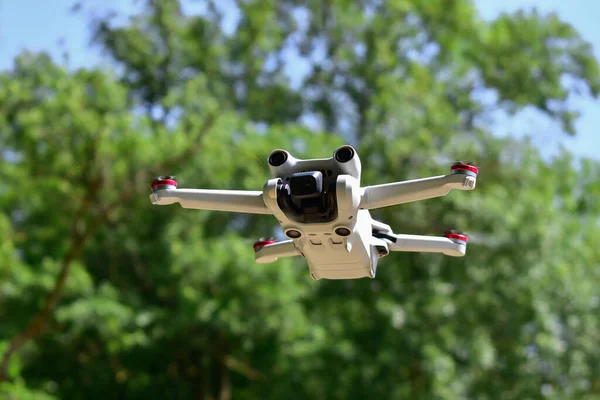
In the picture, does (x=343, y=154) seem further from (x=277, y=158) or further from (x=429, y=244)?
(x=429, y=244)

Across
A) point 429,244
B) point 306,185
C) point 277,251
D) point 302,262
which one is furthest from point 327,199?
point 302,262

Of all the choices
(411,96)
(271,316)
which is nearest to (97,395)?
(271,316)

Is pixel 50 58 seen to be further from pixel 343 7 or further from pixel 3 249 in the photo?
pixel 343 7

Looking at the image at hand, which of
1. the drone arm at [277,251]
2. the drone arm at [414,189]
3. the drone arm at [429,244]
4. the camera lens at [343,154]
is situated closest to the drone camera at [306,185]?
the camera lens at [343,154]

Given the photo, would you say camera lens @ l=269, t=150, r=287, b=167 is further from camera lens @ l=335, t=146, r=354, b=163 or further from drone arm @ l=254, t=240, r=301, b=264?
drone arm @ l=254, t=240, r=301, b=264

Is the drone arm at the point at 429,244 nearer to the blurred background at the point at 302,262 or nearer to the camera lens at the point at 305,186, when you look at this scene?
the camera lens at the point at 305,186

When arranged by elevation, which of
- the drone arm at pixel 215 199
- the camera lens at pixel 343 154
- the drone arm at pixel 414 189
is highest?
the camera lens at pixel 343 154

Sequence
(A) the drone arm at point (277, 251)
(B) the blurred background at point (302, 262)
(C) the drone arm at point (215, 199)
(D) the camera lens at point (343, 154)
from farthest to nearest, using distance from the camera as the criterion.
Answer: (B) the blurred background at point (302, 262), (A) the drone arm at point (277, 251), (C) the drone arm at point (215, 199), (D) the camera lens at point (343, 154)
